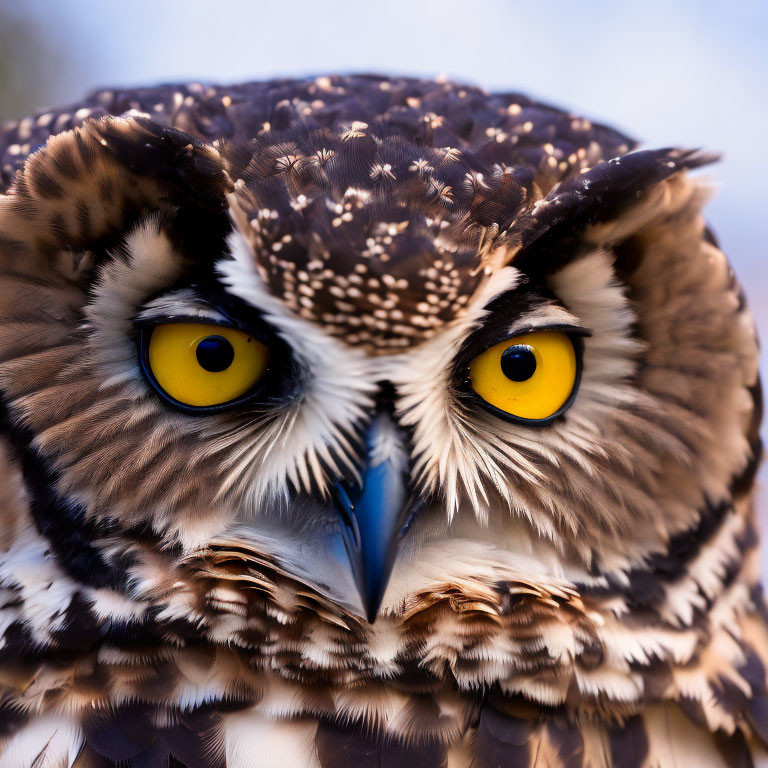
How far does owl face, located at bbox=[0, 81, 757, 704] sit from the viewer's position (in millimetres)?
1175

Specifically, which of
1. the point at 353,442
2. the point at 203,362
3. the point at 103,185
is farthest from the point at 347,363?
the point at 103,185

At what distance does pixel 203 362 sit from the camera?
1.24 m

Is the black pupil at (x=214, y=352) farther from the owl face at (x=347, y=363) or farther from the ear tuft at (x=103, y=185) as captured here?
the ear tuft at (x=103, y=185)

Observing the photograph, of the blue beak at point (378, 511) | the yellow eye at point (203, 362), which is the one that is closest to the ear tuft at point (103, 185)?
the yellow eye at point (203, 362)

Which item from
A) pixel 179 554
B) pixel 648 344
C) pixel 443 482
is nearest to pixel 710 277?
pixel 648 344

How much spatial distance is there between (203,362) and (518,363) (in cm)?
45

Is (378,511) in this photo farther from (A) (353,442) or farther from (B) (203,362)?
(B) (203,362)

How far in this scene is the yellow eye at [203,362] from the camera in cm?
123

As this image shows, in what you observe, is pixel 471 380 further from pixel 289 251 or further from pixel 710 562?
pixel 710 562

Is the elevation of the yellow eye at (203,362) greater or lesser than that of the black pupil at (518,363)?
lesser

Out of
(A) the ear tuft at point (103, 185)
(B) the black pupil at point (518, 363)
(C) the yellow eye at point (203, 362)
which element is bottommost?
(C) the yellow eye at point (203, 362)

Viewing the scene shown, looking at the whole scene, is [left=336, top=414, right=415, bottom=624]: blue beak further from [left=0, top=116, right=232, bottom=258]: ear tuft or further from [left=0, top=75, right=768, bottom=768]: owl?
[left=0, top=116, right=232, bottom=258]: ear tuft

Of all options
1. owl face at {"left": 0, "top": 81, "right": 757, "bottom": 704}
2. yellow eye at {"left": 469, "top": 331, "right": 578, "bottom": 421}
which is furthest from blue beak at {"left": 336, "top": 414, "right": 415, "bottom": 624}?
yellow eye at {"left": 469, "top": 331, "right": 578, "bottom": 421}

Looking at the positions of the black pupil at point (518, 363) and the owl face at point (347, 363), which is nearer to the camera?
the owl face at point (347, 363)
